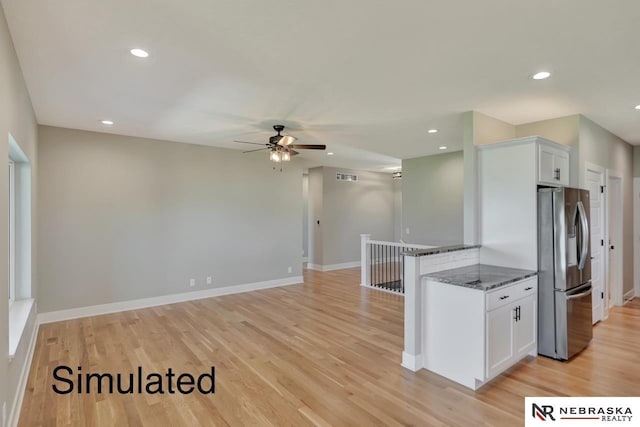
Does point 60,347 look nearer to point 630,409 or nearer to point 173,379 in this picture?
point 173,379

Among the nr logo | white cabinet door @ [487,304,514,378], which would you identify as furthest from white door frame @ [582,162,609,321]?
the nr logo

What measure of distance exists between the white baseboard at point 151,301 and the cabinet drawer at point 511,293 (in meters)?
4.67

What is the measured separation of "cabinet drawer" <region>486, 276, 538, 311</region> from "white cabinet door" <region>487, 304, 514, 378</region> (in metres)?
0.06

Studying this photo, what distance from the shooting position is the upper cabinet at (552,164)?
358 centimetres

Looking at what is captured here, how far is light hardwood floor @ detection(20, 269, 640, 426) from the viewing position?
8.11 ft

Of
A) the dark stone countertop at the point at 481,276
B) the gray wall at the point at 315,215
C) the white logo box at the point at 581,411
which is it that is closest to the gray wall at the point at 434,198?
the gray wall at the point at 315,215

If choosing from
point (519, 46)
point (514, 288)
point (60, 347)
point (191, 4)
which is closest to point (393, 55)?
point (519, 46)

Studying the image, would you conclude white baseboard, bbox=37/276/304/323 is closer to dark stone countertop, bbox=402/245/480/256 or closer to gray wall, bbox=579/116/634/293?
dark stone countertop, bbox=402/245/480/256

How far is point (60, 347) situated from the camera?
3.77 metres

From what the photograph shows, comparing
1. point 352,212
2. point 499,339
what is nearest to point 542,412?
point 499,339

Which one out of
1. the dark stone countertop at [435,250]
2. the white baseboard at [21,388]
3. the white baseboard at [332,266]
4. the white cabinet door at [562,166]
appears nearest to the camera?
the white baseboard at [21,388]

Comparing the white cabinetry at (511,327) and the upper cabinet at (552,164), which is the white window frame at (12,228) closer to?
the white cabinetry at (511,327)

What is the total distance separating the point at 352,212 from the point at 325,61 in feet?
22.6

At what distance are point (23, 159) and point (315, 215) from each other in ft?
20.8
